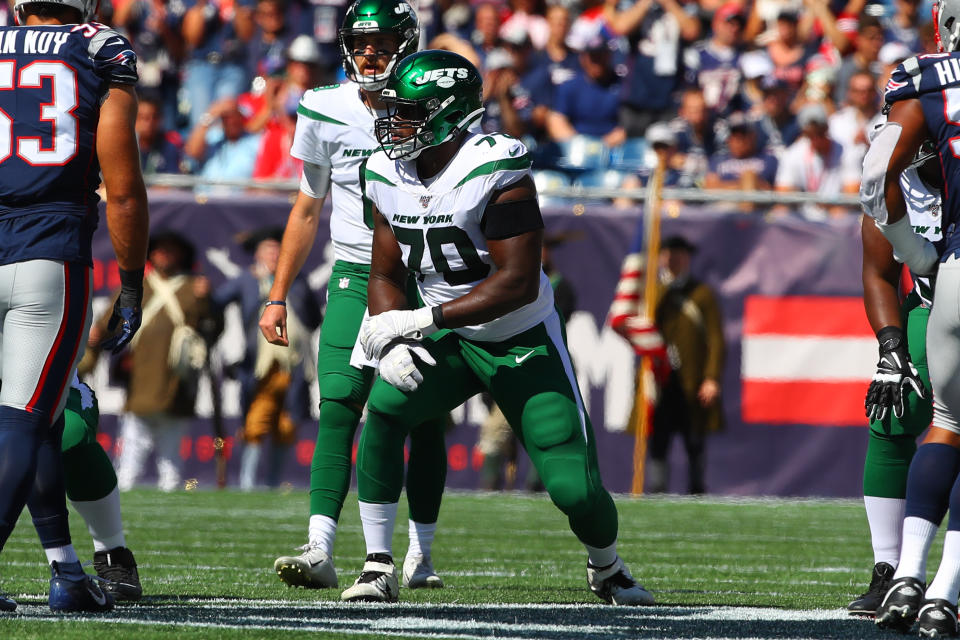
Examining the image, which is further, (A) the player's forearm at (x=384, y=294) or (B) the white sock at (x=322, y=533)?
(B) the white sock at (x=322, y=533)

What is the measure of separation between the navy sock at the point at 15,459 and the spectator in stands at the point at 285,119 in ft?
27.0

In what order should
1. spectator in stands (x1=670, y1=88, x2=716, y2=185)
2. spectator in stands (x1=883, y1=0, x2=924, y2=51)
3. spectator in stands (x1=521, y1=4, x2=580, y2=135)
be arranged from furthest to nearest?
spectator in stands (x1=883, y1=0, x2=924, y2=51)
spectator in stands (x1=521, y1=4, x2=580, y2=135)
spectator in stands (x1=670, y1=88, x2=716, y2=185)

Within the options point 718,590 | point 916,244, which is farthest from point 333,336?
point 916,244

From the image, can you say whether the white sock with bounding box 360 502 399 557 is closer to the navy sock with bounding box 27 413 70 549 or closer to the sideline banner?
the navy sock with bounding box 27 413 70 549

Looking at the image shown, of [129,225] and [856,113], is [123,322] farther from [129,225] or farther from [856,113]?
[856,113]

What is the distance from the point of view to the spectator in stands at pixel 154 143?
42.1ft

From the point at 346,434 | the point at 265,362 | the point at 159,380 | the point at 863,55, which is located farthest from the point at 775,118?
the point at 346,434

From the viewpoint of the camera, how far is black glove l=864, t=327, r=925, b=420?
445 centimetres

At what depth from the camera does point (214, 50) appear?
594 inches

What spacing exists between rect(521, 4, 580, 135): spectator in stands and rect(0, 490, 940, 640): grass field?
380cm

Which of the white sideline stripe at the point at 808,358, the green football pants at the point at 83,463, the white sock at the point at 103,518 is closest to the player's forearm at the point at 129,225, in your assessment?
the green football pants at the point at 83,463

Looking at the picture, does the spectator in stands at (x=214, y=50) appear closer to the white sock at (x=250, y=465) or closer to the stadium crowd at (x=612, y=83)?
the stadium crowd at (x=612, y=83)

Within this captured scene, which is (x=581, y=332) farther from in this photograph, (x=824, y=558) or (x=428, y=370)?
(x=428, y=370)

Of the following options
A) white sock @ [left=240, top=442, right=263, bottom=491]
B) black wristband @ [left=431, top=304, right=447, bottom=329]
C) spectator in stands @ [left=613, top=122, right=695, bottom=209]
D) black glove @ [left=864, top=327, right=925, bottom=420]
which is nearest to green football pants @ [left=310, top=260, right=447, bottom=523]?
black wristband @ [left=431, top=304, right=447, bottom=329]
